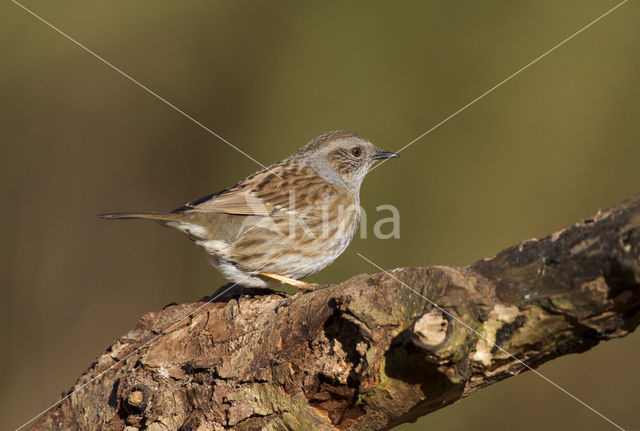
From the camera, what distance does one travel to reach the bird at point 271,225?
5.00m

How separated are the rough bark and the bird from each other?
0.68 metres

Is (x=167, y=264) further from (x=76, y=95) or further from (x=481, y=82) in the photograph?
(x=481, y=82)

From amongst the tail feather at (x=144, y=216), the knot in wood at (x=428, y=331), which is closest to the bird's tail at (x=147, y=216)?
the tail feather at (x=144, y=216)

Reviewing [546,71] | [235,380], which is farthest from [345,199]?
[546,71]

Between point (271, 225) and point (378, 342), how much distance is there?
232 cm

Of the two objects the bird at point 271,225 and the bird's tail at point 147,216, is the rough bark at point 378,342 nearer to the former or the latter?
the bird at point 271,225

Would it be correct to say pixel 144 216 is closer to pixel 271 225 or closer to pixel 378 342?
pixel 271 225

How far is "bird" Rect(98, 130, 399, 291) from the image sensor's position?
4996 mm

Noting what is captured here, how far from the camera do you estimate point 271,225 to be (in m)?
5.18

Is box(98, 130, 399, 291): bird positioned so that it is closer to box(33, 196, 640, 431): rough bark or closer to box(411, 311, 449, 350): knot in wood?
box(33, 196, 640, 431): rough bark

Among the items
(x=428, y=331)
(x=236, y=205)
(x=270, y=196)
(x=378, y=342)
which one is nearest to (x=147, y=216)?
(x=236, y=205)

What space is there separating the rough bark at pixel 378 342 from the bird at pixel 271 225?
678 millimetres

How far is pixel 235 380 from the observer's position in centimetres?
368

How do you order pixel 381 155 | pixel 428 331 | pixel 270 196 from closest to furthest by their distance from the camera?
pixel 428 331 → pixel 270 196 → pixel 381 155
